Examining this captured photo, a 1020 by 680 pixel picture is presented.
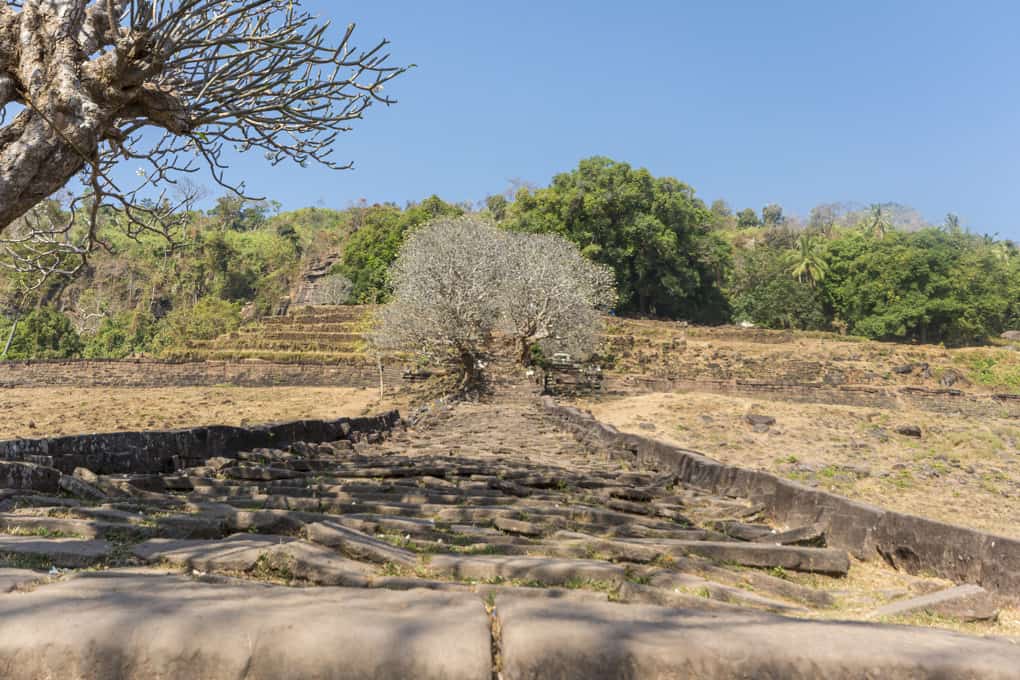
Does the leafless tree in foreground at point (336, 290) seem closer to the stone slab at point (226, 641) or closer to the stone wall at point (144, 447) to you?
the stone wall at point (144, 447)

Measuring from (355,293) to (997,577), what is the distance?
51.3 metres

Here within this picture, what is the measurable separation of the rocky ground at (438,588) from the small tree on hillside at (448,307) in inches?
728

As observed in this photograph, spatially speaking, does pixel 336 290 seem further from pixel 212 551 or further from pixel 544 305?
pixel 212 551

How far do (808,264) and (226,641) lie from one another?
61.6m

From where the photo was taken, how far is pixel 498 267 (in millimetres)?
26500

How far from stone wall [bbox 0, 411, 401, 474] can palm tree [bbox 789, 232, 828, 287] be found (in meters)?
55.4

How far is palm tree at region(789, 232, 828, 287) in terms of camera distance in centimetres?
5450

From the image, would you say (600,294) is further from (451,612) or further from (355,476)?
(451,612)

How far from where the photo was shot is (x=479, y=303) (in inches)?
962

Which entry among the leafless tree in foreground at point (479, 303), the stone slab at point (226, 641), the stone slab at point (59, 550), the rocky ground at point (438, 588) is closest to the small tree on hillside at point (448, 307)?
the leafless tree in foreground at point (479, 303)

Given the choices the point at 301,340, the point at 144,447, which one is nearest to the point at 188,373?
the point at 301,340

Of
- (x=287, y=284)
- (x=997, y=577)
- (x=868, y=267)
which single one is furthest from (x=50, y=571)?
(x=287, y=284)

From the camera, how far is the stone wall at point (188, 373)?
27.2 meters

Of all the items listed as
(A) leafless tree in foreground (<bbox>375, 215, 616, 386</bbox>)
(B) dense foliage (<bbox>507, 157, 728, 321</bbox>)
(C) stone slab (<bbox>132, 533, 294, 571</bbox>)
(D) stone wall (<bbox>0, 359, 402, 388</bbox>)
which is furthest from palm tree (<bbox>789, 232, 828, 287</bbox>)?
(C) stone slab (<bbox>132, 533, 294, 571</bbox>)
